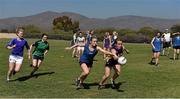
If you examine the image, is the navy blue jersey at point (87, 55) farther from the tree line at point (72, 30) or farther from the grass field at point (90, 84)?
the tree line at point (72, 30)

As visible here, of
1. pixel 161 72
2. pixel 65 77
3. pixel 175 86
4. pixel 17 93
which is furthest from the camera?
pixel 161 72

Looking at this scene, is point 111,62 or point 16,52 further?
point 16,52

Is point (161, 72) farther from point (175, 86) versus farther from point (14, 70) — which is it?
point (14, 70)

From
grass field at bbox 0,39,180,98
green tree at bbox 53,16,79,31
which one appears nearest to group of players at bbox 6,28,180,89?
grass field at bbox 0,39,180,98

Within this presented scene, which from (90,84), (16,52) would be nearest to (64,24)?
(16,52)

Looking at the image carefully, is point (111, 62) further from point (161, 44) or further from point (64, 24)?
point (64, 24)

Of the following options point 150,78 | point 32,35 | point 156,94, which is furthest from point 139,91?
point 32,35

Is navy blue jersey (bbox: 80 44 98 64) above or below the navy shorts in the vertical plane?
above

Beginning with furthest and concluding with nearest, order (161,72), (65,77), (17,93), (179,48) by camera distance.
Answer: (179,48)
(161,72)
(65,77)
(17,93)

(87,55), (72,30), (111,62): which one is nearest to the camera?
(87,55)

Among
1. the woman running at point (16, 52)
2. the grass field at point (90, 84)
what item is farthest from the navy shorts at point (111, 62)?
the woman running at point (16, 52)

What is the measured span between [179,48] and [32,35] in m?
54.1

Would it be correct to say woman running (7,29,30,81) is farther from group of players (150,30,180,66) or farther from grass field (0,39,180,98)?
group of players (150,30,180,66)

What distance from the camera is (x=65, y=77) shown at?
713 inches
